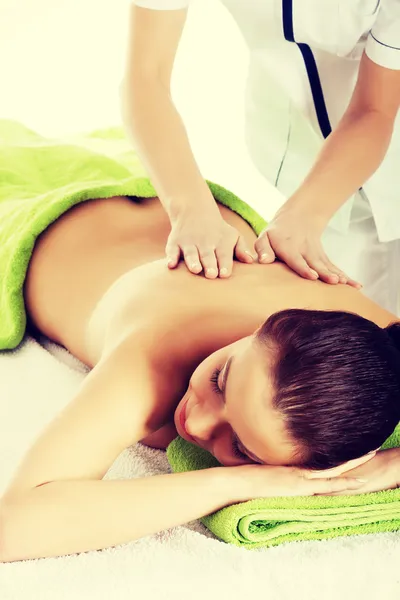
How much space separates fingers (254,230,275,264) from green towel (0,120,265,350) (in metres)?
0.27

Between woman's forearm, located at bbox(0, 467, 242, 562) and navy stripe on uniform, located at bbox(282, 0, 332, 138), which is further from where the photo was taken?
navy stripe on uniform, located at bbox(282, 0, 332, 138)

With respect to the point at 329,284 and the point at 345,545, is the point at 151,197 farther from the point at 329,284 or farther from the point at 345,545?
the point at 345,545

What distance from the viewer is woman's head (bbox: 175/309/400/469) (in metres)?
0.99

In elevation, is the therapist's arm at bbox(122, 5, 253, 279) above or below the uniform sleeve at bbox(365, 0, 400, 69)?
below

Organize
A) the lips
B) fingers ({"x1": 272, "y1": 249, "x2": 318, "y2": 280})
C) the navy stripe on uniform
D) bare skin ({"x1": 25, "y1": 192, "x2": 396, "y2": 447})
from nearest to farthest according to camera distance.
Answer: the lips → bare skin ({"x1": 25, "y1": 192, "x2": 396, "y2": 447}) → fingers ({"x1": 272, "y1": 249, "x2": 318, "y2": 280}) → the navy stripe on uniform

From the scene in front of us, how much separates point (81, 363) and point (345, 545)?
2.19 ft

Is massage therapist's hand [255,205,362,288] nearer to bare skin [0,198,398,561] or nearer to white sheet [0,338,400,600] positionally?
bare skin [0,198,398,561]

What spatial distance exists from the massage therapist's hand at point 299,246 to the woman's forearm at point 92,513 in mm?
517

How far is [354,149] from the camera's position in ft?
4.99

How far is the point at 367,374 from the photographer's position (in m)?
1.00

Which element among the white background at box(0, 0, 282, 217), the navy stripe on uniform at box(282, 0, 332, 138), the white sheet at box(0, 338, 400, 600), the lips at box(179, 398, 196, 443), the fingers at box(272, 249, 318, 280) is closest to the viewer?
the white sheet at box(0, 338, 400, 600)

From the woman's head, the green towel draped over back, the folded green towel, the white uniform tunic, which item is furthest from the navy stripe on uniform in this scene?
the folded green towel

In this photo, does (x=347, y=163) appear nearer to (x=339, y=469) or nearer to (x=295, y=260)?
(x=295, y=260)

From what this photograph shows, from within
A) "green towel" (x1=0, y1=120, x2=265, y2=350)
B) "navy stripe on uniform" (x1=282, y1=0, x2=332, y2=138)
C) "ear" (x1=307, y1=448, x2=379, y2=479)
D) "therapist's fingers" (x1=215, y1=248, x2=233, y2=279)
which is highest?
"navy stripe on uniform" (x1=282, y1=0, x2=332, y2=138)
